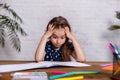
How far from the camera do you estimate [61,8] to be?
2.84 meters

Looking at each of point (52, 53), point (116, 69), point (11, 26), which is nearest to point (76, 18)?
point (11, 26)

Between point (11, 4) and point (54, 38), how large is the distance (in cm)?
116

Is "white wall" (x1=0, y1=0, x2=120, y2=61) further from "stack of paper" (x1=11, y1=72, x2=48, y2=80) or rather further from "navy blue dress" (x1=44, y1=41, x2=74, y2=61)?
"stack of paper" (x1=11, y1=72, x2=48, y2=80)

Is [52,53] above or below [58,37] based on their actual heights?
below

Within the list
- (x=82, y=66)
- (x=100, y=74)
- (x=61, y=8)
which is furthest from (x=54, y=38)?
(x=61, y=8)

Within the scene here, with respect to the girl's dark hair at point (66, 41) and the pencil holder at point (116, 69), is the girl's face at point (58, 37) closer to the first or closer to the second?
the girl's dark hair at point (66, 41)

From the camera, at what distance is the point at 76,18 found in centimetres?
285

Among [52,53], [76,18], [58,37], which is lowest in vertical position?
[52,53]

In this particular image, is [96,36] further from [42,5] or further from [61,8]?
[42,5]

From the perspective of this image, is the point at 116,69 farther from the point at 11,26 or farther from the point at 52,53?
the point at 11,26

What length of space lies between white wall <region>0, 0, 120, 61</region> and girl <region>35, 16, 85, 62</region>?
34.9 inches

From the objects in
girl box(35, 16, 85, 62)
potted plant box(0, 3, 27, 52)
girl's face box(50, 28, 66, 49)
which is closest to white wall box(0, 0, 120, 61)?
potted plant box(0, 3, 27, 52)

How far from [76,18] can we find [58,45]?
1004mm

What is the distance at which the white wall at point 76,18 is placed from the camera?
2836 millimetres
